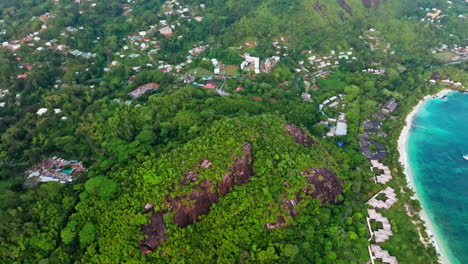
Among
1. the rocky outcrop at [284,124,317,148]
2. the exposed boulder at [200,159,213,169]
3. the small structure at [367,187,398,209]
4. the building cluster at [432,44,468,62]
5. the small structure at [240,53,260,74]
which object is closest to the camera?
the exposed boulder at [200,159,213,169]

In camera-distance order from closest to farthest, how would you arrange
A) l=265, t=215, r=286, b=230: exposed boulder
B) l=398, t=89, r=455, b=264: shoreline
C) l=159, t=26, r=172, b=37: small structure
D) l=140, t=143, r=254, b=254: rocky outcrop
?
l=140, t=143, r=254, b=254: rocky outcrop
l=265, t=215, r=286, b=230: exposed boulder
l=398, t=89, r=455, b=264: shoreline
l=159, t=26, r=172, b=37: small structure

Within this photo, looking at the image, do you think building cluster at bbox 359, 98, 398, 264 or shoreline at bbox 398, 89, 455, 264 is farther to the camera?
shoreline at bbox 398, 89, 455, 264

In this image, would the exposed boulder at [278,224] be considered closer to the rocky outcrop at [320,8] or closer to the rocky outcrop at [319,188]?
the rocky outcrop at [319,188]

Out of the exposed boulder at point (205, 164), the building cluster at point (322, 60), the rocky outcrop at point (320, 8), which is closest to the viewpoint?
the exposed boulder at point (205, 164)

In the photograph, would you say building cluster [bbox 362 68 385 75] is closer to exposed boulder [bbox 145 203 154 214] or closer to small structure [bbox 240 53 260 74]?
small structure [bbox 240 53 260 74]

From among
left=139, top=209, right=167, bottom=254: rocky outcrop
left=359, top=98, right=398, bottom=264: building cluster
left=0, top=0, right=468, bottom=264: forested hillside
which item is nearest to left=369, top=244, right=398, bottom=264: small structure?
left=359, top=98, right=398, bottom=264: building cluster

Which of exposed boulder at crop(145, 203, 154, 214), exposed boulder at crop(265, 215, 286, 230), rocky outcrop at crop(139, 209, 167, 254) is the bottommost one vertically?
exposed boulder at crop(265, 215, 286, 230)

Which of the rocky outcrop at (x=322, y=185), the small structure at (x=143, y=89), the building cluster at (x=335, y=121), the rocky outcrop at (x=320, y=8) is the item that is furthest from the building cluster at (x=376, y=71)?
the small structure at (x=143, y=89)

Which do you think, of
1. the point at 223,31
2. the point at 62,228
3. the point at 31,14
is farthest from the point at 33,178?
the point at 31,14
